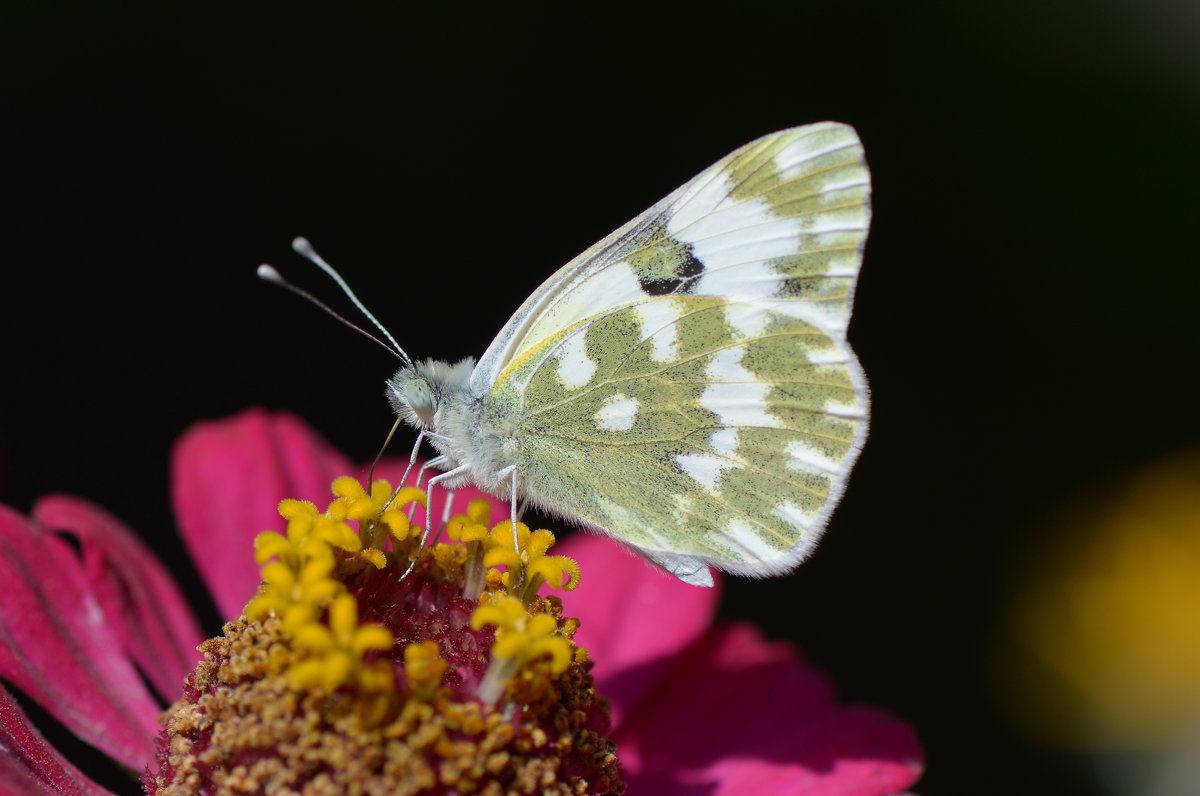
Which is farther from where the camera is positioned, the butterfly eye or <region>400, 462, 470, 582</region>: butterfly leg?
the butterfly eye

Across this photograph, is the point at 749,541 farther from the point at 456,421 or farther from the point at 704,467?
the point at 456,421

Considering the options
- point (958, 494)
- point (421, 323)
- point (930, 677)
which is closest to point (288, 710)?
point (421, 323)

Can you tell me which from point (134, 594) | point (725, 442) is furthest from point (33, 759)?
point (725, 442)

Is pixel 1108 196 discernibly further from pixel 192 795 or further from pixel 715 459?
pixel 192 795

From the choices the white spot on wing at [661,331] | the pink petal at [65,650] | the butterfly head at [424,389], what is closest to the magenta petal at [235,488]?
the pink petal at [65,650]

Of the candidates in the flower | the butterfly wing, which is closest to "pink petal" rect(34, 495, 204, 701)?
the flower

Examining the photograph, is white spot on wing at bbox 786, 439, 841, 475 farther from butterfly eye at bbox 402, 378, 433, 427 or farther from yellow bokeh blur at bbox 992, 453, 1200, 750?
yellow bokeh blur at bbox 992, 453, 1200, 750

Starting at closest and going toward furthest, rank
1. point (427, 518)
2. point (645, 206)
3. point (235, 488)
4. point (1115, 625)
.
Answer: point (427, 518) → point (235, 488) → point (1115, 625) → point (645, 206)
